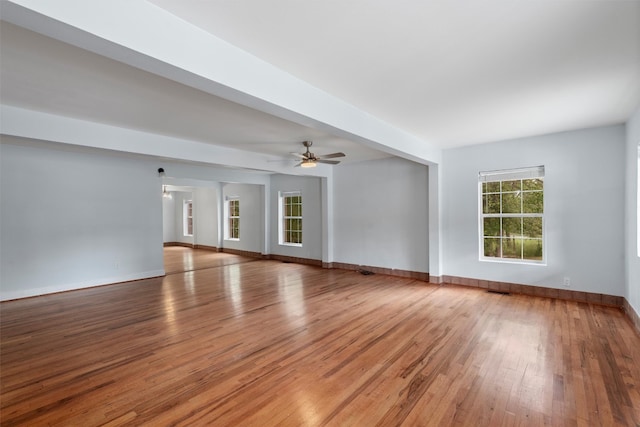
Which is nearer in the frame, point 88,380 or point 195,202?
point 88,380

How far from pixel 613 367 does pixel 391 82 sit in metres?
3.26

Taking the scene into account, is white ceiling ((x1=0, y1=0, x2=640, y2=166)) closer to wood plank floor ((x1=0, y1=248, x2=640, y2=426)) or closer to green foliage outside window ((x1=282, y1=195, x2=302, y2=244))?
wood plank floor ((x1=0, y1=248, x2=640, y2=426))

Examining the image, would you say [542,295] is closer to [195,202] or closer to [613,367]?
[613,367]

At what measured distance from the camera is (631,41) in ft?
7.46

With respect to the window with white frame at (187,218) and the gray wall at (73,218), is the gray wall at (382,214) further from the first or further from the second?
the window with white frame at (187,218)

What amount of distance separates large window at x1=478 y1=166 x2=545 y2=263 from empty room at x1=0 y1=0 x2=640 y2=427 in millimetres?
36

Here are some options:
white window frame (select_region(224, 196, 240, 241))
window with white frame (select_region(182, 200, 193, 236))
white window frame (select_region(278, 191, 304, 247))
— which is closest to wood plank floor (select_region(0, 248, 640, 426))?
white window frame (select_region(278, 191, 304, 247))

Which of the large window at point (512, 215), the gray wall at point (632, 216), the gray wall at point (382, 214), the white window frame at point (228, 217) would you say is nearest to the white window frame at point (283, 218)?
the gray wall at point (382, 214)

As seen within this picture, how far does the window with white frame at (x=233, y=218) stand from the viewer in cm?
1072

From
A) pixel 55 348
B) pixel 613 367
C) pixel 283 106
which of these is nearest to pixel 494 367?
pixel 613 367

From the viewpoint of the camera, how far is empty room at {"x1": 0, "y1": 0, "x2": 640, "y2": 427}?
2.05 metres

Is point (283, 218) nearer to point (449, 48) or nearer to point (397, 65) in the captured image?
point (397, 65)

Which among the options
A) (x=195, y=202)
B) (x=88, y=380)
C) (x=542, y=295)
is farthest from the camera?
(x=195, y=202)

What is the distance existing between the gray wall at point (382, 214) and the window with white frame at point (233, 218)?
441cm
